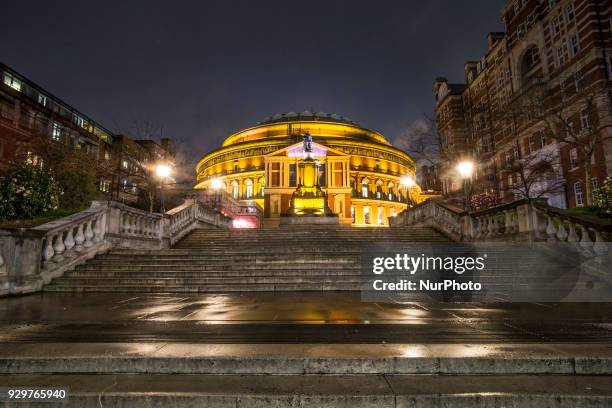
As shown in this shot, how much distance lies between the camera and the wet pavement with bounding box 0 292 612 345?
4.65 m

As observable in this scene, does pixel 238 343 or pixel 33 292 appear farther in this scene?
pixel 33 292

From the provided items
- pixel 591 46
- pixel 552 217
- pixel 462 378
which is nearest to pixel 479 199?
pixel 591 46

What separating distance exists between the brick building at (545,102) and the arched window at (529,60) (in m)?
0.13

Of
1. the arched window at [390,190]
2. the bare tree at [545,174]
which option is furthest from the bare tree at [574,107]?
the arched window at [390,190]

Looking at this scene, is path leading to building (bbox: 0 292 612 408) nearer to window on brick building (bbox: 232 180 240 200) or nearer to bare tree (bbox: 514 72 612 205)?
bare tree (bbox: 514 72 612 205)

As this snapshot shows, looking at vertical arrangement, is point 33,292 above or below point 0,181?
below

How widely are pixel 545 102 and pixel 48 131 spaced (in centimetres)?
5920

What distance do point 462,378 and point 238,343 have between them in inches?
97.4

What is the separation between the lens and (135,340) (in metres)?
4.50

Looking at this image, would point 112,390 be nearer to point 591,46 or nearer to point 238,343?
point 238,343

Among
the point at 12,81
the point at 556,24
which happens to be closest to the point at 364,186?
the point at 556,24

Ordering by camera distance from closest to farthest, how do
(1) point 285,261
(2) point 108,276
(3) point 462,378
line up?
(3) point 462,378, (2) point 108,276, (1) point 285,261

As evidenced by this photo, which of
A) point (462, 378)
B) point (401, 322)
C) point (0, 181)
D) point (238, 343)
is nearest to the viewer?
point (462, 378)

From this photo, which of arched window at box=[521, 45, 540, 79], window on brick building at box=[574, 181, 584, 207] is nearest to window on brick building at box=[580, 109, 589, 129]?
window on brick building at box=[574, 181, 584, 207]
